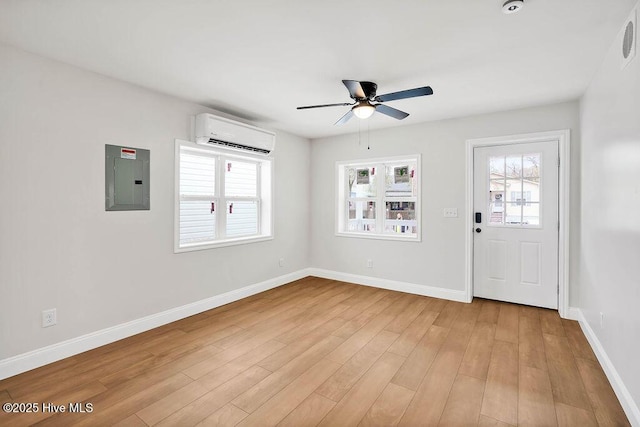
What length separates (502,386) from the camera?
88.0 inches

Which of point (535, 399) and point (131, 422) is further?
point (535, 399)

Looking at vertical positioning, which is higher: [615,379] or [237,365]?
[615,379]

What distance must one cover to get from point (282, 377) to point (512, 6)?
2.90m

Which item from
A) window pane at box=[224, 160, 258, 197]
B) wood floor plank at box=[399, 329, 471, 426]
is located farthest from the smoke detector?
window pane at box=[224, 160, 258, 197]

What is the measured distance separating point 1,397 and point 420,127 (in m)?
4.98

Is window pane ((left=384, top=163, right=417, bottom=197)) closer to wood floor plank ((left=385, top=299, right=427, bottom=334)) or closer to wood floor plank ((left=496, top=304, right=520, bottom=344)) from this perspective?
wood floor plank ((left=385, top=299, right=427, bottom=334))

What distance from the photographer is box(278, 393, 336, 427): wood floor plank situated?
6.11 ft

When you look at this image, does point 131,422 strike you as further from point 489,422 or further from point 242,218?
point 242,218

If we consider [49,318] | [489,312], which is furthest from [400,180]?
[49,318]

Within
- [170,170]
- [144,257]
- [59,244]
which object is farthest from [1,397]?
[170,170]

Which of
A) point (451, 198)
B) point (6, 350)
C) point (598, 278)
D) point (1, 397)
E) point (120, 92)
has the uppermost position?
point (120, 92)

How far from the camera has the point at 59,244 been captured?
2.58 meters

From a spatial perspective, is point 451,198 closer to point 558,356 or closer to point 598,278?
point 598,278

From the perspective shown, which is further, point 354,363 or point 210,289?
point 210,289
